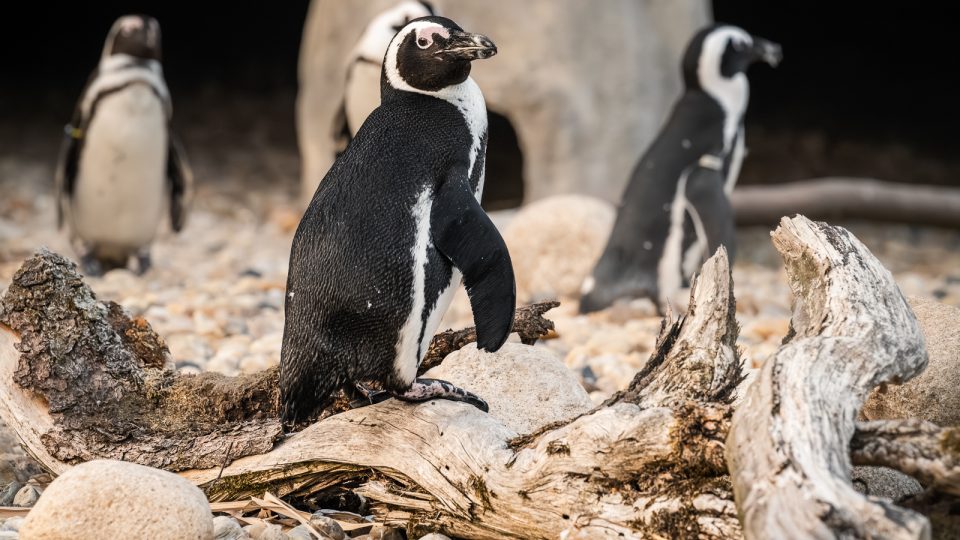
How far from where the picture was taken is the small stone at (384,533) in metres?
2.15

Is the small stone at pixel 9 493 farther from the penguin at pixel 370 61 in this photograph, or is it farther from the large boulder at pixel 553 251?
the penguin at pixel 370 61

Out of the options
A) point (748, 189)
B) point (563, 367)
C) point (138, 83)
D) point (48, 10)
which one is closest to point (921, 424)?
point (563, 367)

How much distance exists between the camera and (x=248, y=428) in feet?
7.50

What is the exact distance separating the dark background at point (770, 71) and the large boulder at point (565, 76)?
2.61 m

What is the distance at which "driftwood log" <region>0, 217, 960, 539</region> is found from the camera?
1.54m

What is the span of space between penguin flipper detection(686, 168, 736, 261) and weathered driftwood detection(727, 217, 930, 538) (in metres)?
2.65

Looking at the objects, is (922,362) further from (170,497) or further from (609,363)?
(609,363)

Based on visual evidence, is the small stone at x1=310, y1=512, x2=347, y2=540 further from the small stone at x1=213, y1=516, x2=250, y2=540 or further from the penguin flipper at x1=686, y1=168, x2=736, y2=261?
the penguin flipper at x1=686, y1=168, x2=736, y2=261

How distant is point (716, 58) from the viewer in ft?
16.0

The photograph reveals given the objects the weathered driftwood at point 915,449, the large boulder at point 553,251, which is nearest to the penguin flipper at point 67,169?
the large boulder at point 553,251

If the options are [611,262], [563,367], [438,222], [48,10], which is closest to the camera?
[438,222]

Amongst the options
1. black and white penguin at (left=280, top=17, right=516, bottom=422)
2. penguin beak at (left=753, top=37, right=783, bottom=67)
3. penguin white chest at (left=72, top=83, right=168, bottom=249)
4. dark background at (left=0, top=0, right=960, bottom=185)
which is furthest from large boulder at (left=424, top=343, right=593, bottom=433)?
dark background at (left=0, top=0, right=960, bottom=185)

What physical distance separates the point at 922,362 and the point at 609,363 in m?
1.82

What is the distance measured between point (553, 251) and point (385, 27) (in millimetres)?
1428
